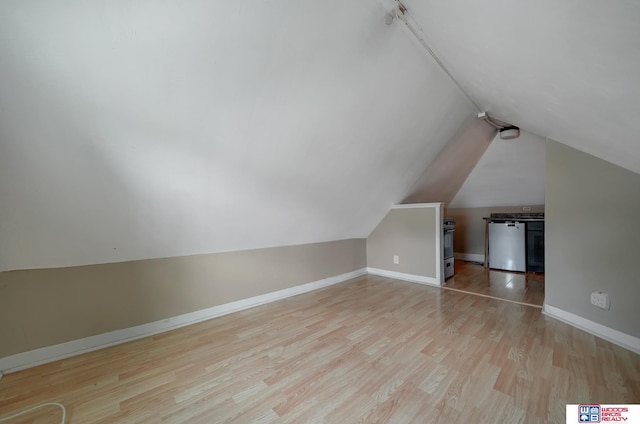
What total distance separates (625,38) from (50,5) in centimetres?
204

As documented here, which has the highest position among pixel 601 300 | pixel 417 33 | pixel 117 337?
pixel 417 33

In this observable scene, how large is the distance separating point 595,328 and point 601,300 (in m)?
0.25

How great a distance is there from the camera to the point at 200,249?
2498 millimetres

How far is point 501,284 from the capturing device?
3.50 meters

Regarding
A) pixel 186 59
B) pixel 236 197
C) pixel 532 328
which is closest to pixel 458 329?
pixel 532 328

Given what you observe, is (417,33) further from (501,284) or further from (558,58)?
(501,284)

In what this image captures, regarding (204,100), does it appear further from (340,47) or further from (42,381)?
(42,381)

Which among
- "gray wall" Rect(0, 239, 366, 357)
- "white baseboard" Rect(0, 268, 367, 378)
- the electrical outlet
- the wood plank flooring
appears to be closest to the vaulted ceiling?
"gray wall" Rect(0, 239, 366, 357)

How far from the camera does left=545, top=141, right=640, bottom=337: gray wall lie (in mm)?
1862

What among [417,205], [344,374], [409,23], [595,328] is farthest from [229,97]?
[595,328]

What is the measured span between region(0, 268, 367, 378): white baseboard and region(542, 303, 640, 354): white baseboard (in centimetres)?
287

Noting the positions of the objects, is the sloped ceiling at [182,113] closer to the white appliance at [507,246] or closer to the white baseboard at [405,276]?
the white baseboard at [405,276]

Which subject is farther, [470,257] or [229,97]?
[470,257]

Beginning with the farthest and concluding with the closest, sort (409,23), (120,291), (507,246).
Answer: (507,246) → (120,291) → (409,23)
